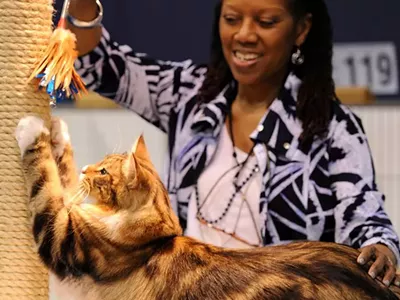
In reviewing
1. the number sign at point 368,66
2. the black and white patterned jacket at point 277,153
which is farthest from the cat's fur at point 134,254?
the number sign at point 368,66

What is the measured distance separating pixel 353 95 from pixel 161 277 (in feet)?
5.39

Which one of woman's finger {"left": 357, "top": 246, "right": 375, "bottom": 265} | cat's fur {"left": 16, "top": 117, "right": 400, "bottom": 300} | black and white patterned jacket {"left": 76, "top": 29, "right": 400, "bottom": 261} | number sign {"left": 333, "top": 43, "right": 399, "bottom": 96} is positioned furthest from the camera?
number sign {"left": 333, "top": 43, "right": 399, "bottom": 96}

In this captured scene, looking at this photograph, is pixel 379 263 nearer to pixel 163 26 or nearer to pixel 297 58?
pixel 297 58

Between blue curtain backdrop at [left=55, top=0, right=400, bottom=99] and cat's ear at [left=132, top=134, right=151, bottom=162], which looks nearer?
→ cat's ear at [left=132, top=134, right=151, bottom=162]

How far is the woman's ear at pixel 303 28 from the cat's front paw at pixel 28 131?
2.48ft

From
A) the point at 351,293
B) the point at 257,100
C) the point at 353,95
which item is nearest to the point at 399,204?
the point at 353,95

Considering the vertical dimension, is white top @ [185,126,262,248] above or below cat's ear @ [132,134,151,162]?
below

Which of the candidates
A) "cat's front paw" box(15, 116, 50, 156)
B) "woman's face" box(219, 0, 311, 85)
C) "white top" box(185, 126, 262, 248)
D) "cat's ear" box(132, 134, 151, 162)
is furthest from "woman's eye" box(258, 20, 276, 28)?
"cat's front paw" box(15, 116, 50, 156)

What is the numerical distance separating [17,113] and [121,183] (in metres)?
0.20

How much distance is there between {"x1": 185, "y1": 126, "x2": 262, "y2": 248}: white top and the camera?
1.87 meters

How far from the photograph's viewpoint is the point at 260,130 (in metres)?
1.88

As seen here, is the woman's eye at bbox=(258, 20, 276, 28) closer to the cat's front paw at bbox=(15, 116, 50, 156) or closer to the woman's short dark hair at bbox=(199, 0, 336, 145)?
the woman's short dark hair at bbox=(199, 0, 336, 145)

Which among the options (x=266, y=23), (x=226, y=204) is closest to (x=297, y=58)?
(x=266, y=23)

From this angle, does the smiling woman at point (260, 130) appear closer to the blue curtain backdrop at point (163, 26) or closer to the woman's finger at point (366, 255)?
the woman's finger at point (366, 255)
